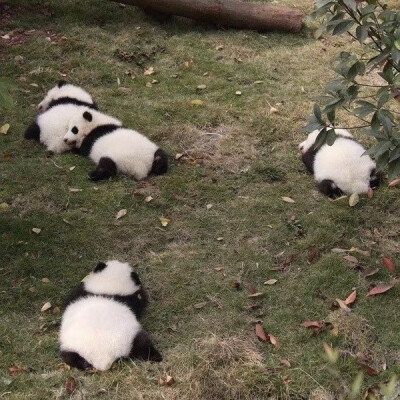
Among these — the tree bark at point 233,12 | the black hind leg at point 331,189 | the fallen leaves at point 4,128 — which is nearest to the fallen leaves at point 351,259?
the black hind leg at point 331,189

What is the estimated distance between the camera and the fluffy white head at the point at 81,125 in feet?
23.0

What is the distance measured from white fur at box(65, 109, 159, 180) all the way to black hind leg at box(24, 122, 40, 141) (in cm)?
42

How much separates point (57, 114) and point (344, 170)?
3.39 metres

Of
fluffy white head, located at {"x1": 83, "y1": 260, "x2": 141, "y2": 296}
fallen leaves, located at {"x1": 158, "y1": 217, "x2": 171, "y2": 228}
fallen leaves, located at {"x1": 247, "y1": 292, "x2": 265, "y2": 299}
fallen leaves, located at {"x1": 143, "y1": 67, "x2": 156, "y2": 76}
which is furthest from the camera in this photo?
fallen leaves, located at {"x1": 143, "y1": 67, "x2": 156, "y2": 76}

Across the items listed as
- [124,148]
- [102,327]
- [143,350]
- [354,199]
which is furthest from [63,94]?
[143,350]

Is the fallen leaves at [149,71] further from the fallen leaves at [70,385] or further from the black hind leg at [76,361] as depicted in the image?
the fallen leaves at [70,385]

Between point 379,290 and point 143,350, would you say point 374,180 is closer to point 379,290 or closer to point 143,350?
point 379,290

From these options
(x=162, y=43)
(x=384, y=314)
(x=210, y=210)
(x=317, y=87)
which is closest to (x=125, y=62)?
(x=162, y=43)

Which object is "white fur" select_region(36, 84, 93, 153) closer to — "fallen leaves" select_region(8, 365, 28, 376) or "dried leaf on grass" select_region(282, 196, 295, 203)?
"dried leaf on grass" select_region(282, 196, 295, 203)

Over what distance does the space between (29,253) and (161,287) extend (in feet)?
4.16

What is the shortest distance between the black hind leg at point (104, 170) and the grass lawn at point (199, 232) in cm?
13

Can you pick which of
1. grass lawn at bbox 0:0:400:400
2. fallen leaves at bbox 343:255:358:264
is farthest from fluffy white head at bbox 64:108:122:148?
fallen leaves at bbox 343:255:358:264

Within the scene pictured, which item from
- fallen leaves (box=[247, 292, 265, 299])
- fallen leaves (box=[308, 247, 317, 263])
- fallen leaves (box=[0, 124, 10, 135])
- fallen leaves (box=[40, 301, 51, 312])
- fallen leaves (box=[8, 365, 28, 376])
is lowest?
fallen leaves (box=[0, 124, 10, 135])

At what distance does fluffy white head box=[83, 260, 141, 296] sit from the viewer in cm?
488
